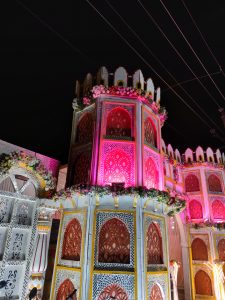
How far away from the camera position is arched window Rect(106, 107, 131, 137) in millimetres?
10984

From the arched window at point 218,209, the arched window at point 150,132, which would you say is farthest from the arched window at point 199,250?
the arched window at point 150,132

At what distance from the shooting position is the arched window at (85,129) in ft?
36.7

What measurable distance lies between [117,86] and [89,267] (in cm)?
750

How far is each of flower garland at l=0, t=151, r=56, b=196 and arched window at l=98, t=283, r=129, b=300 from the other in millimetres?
4187

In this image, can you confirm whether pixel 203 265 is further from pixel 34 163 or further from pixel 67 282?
pixel 34 163

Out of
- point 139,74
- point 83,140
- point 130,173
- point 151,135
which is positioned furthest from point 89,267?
point 139,74

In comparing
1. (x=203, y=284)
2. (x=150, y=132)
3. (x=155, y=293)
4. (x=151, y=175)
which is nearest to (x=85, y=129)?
(x=150, y=132)

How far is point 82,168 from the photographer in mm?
10789

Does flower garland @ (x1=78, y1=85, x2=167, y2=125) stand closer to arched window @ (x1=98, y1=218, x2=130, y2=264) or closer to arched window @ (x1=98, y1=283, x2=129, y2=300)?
arched window @ (x1=98, y1=218, x2=130, y2=264)

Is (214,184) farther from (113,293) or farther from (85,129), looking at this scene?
(113,293)

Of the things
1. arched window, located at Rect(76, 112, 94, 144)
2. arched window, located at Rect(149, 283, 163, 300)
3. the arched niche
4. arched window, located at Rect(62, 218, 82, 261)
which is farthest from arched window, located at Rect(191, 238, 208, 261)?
arched window, located at Rect(76, 112, 94, 144)

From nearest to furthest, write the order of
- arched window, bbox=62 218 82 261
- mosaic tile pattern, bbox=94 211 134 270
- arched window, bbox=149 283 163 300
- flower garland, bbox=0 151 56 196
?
1. mosaic tile pattern, bbox=94 211 134 270
2. arched window, bbox=149 283 163 300
3. flower garland, bbox=0 151 56 196
4. arched window, bbox=62 218 82 261

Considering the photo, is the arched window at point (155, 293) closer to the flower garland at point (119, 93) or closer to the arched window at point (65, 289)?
the arched window at point (65, 289)

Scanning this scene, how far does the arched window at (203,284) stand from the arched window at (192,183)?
5.41 m
